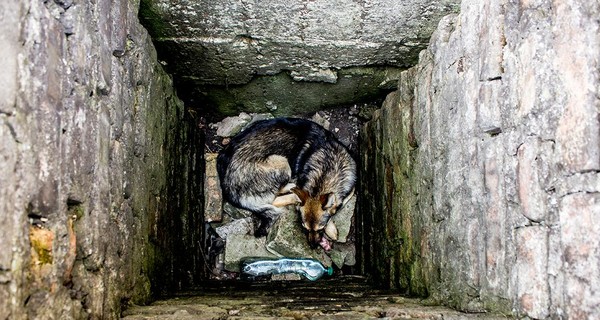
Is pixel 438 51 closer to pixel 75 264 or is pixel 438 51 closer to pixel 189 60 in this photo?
pixel 189 60

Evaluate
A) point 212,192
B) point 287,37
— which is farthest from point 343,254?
point 287,37

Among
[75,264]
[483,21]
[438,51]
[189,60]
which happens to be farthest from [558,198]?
[189,60]

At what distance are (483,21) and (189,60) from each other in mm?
2816

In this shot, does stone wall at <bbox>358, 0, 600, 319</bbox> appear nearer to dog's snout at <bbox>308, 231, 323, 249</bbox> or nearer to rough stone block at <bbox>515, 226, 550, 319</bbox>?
rough stone block at <bbox>515, 226, 550, 319</bbox>

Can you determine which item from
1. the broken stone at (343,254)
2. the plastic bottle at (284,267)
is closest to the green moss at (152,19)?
the plastic bottle at (284,267)

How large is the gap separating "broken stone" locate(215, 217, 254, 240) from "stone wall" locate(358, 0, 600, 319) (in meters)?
2.51

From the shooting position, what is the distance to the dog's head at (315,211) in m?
6.21

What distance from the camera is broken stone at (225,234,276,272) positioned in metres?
6.57

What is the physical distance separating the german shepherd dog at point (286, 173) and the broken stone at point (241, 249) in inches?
5.9

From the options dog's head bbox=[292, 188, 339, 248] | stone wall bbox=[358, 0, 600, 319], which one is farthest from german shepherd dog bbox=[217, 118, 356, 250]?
stone wall bbox=[358, 0, 600, 319]

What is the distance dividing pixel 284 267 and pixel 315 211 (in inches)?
35.2

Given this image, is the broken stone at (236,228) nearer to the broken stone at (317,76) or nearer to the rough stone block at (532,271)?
the broken stone at (317,76)

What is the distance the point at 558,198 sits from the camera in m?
2.47

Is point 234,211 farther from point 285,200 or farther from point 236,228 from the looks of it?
point 285,200
